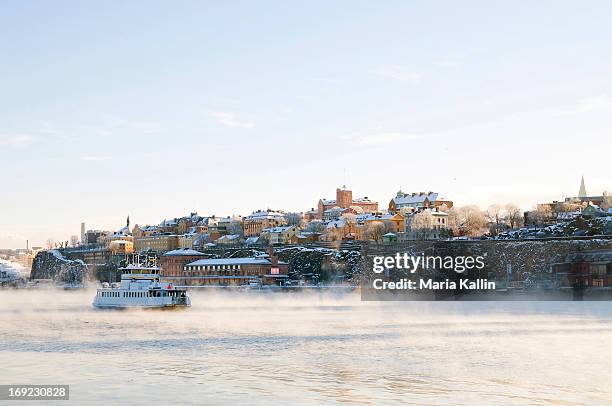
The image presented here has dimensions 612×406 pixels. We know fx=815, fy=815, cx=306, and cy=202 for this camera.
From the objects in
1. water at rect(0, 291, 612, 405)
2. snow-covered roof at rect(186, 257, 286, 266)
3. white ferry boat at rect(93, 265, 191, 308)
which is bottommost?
water at rect(0, 291, 612, 405)

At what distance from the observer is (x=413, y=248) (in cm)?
16862

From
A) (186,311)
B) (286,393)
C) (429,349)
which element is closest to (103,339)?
(429,349)

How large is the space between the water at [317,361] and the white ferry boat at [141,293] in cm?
1690

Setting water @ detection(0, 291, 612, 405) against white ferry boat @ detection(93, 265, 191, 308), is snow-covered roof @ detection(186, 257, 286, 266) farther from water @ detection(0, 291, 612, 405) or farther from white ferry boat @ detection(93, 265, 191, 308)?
water @ detection(0, 291, 612, 405)

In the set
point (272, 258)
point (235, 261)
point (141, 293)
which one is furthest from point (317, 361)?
point (235, 261)

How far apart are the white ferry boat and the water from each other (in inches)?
665

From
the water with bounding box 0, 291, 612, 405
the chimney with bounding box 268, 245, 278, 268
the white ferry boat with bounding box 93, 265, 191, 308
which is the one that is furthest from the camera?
the chimney with bounding box 268, 245, 278, 268

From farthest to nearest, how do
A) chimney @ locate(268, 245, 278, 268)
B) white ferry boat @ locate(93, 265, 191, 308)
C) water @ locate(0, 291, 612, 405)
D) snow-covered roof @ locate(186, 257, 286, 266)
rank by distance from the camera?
1. chimney @ locate(268, 245, 278, 268)
2. snow-covered roof @ locate(186, 257, 286, 266)
3. white ferry boat @ locate(93, 265, 191, 308)
4. water @ locate(0, 291, 612, 405)

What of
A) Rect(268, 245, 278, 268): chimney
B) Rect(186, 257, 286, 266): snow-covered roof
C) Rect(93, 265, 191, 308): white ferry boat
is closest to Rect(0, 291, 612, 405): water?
Rect(93, 265, 191, 308): white ferry boat

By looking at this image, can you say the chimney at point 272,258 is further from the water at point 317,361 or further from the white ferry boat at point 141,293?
the water at point 317,361

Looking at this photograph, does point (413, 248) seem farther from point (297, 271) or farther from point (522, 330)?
point (522, 330)

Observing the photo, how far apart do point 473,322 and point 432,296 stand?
54705 mm

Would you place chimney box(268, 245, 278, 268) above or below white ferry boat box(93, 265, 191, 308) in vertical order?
above

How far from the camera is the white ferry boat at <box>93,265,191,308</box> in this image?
247 ft
